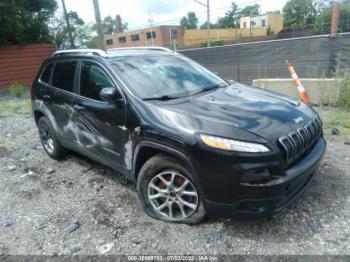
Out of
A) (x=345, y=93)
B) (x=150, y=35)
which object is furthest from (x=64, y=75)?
(x=150, y=35)

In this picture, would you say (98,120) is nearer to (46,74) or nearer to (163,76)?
(163,76)

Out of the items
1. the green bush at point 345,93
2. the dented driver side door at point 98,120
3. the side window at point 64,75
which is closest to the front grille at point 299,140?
the dented driver side door at point 98,120

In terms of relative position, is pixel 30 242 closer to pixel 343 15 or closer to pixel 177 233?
pixel 177 233

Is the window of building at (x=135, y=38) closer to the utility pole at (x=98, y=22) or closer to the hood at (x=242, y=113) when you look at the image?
the utility pole at (x=98, y=22)

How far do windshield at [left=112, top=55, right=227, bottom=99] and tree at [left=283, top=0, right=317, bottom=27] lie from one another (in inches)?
2490

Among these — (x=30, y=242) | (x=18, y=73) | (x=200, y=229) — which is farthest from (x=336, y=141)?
(x=18, y=73)

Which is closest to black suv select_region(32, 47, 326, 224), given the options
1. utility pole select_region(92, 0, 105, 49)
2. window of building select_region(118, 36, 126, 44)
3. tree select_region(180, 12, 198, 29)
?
utility pole select_region(92, 0, 105, 49)

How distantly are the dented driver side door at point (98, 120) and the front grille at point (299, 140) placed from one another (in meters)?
1.59

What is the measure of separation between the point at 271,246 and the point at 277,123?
1091mm

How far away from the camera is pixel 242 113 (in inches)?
107

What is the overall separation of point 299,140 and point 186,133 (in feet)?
3.38

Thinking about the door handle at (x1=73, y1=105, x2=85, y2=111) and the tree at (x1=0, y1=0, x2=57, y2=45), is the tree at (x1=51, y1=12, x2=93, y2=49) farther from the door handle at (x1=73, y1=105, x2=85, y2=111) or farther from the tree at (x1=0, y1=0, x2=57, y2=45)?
the door handle at (x1=73, y1=105, x2=85, y2=111)

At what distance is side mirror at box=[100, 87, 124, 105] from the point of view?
306cm

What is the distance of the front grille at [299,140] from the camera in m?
2.48
